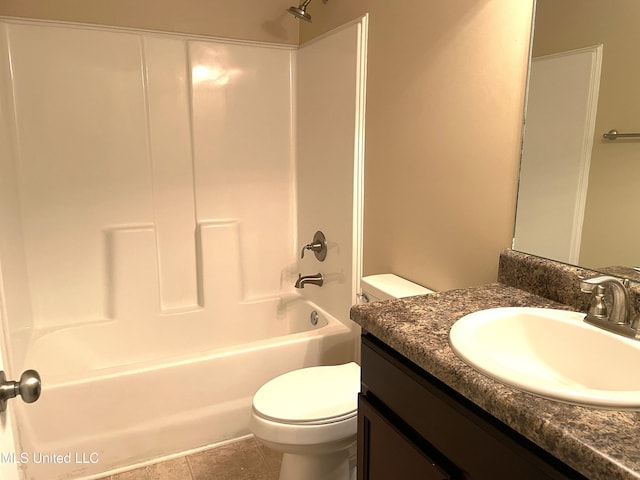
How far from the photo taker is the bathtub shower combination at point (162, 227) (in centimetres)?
196

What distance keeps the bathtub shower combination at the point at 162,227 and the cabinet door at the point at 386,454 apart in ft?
3.38

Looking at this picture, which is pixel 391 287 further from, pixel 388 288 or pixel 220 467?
pixel 220 467

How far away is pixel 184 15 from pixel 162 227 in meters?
1.14

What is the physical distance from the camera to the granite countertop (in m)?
0.61

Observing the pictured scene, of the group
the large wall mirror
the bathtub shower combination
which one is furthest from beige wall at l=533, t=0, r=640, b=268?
the bathtub shower combination

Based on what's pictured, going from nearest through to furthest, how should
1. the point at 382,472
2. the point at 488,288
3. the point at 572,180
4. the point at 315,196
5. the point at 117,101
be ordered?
the point at 382,472, the point at 572,180, the point at 488,288, the point at 117,101, the point at 315,196

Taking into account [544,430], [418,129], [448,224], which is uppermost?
[418,129]

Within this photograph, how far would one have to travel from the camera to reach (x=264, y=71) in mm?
2668

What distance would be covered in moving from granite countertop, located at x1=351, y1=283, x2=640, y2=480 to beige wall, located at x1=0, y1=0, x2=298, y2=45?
202 centimetres

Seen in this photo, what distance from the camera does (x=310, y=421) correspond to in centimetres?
149

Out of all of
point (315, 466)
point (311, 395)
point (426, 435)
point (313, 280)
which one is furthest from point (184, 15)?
point (426, 435)

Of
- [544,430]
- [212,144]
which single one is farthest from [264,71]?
[544,430]

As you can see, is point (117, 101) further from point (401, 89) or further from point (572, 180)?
point (572, 180)

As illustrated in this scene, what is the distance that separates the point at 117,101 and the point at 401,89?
4.88 feet
